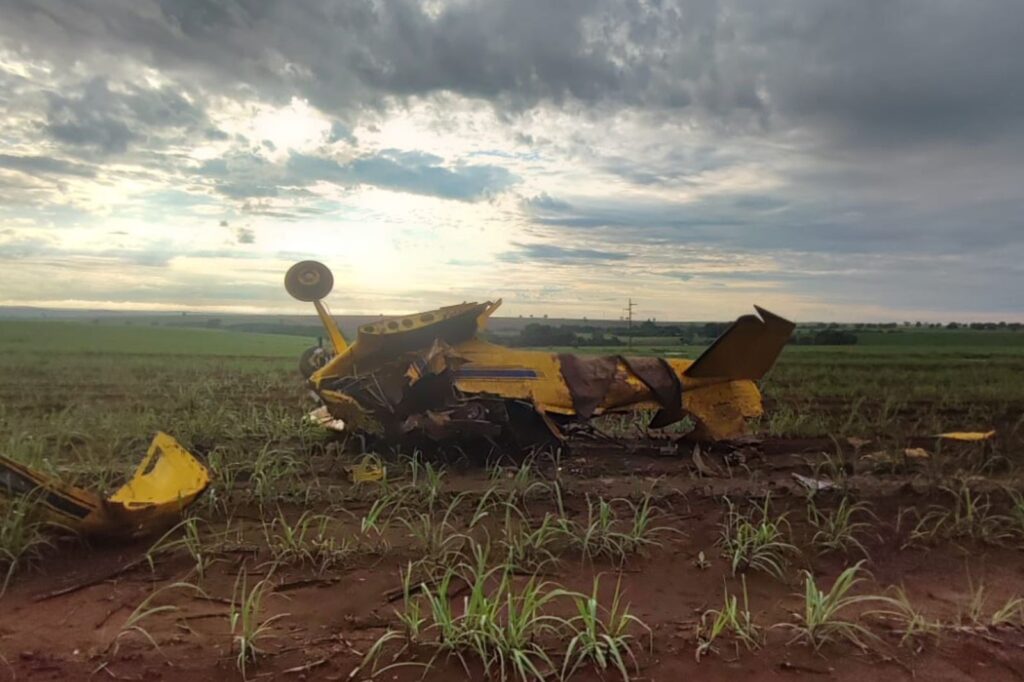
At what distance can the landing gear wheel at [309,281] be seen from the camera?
7.57 metres

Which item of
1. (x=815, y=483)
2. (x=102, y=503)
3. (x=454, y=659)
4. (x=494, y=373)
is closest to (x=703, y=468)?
(x=815, y=483)

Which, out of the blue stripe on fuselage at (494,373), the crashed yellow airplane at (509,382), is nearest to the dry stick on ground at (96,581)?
the crashed yellow airplane at (509,382)

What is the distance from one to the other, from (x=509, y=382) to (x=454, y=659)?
366 centimetres

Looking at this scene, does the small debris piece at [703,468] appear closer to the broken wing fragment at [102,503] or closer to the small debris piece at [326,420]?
the small debris piece at [326,420]

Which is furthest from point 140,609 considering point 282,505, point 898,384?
point 898,384

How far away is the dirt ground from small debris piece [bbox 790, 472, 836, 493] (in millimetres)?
128

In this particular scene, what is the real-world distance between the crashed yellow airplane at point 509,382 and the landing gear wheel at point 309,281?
1.35 m

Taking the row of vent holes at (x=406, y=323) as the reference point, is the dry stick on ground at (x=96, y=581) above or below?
below

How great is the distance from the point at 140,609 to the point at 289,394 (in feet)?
27.9

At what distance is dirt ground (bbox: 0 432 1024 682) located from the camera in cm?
273

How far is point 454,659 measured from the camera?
274cm

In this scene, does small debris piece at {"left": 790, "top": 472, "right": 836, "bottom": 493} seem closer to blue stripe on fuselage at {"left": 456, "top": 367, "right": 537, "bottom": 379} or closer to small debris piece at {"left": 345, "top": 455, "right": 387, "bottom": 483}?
blue stripe on fuselage at {"left": 456, "top": 367, "right": 537, "bottom": 379}

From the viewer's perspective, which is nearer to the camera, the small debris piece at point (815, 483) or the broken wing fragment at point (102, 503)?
the broken wing fragment at point (102, 503)

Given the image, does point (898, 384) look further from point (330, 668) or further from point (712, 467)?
point (330, 668)
